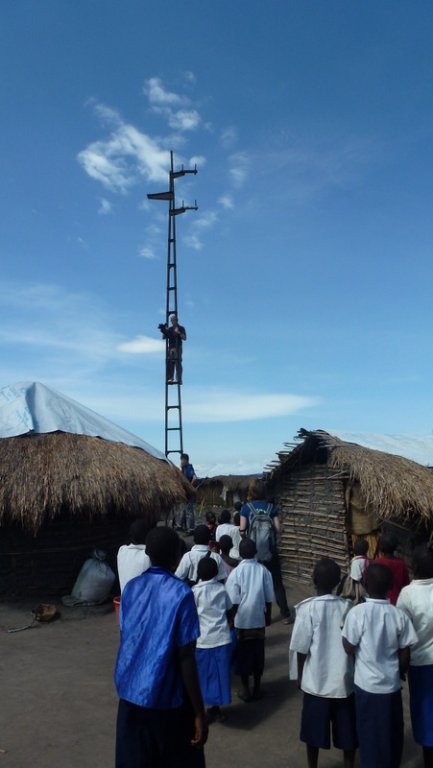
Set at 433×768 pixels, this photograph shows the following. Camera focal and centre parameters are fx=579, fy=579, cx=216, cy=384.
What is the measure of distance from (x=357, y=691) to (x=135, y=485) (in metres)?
6.22

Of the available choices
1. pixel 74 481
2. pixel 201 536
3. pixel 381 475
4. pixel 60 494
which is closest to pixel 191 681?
pixel 201 536

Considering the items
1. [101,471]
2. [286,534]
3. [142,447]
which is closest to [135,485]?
[101,471]

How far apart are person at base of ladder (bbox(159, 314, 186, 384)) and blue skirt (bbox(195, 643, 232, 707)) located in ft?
34.1

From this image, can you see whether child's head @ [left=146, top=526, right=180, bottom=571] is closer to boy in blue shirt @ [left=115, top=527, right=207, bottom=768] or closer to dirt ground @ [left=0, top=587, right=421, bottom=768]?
boy in blue shirt @ [left=115, top=527, right=207, bottom=768]

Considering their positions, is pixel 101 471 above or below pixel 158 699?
above

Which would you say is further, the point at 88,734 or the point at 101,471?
the point at 101,471

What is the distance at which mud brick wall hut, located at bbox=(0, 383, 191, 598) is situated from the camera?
28.2 feet

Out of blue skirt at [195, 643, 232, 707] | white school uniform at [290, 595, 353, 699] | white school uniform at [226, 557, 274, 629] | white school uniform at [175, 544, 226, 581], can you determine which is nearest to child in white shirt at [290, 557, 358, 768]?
white school uniform at [290, 595, 353, 699]

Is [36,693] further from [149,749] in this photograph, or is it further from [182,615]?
[182,615]

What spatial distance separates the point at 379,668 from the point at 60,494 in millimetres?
6037

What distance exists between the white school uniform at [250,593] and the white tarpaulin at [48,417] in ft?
18.2

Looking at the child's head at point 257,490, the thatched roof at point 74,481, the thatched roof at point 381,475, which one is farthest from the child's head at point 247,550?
the thatched roof at point 381,475

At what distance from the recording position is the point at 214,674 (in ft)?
14.8

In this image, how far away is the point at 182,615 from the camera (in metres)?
2.60
